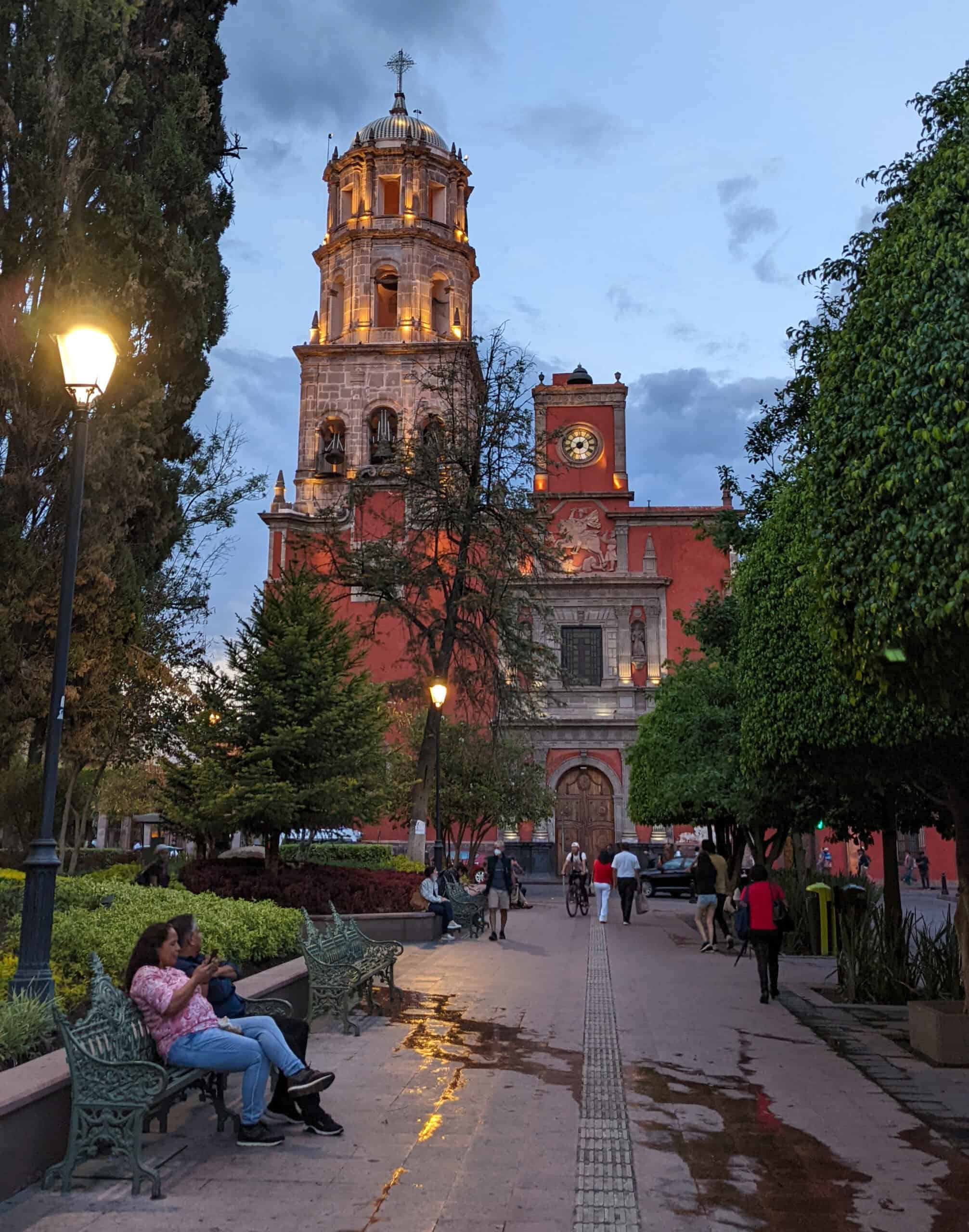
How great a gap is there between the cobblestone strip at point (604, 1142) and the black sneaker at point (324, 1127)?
1.18 metres

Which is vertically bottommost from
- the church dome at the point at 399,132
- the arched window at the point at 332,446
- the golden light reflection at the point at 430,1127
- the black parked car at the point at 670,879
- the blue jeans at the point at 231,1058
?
the black parked car at the point at 670,879

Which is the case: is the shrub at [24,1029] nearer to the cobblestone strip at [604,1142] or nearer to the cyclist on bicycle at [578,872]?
the cobblestone strip at [604,1142]

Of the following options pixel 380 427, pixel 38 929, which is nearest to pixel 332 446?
pixel 380 427

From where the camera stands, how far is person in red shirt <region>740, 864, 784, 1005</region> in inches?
405

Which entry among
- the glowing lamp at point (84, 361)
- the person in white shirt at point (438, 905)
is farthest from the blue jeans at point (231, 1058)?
the person in white shirt at point (438, 905)

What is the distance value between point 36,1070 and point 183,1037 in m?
0.65

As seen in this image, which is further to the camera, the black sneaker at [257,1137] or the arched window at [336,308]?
the arched window at [336,308]

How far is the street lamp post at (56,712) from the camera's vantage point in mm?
5566

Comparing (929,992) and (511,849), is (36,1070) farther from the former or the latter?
(511,849)

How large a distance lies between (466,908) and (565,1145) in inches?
428

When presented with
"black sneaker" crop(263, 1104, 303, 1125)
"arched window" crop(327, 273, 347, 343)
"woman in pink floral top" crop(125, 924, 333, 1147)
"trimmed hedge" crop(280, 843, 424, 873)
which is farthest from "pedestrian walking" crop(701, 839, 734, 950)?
"arched window" crop(327, 273, 347, 343)

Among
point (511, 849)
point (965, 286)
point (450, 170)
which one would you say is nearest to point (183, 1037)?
point (965, 286)

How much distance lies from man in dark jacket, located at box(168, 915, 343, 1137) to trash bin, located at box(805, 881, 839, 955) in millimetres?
9528

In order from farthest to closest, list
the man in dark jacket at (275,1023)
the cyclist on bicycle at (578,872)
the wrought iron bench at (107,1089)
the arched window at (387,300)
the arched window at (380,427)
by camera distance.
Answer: the arched window at (387,300) → the arched window at (380,427) → the cyclist on bicycle at (578,872) → the man in dark jacket at (275,1023) → the wrought iron bench at (107,1089)
